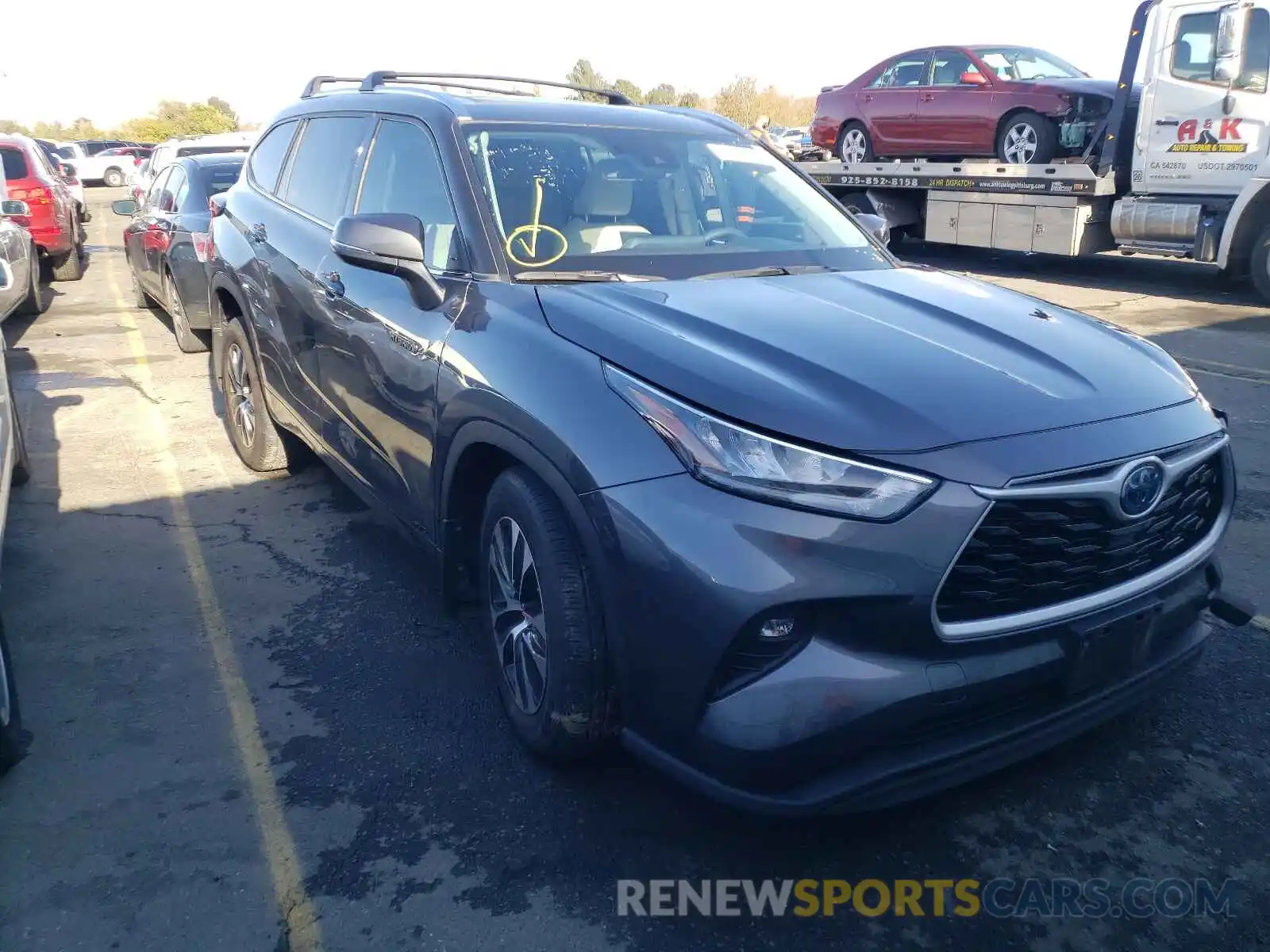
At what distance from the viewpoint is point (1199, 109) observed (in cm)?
1065

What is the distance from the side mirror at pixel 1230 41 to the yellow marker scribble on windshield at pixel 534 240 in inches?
369

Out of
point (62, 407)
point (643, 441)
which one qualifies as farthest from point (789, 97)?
point (643, 441)

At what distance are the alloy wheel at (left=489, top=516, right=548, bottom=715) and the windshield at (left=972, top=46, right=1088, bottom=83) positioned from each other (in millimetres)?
11642

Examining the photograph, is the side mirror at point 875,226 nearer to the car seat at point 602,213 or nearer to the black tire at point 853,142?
the car seat at point 602,213

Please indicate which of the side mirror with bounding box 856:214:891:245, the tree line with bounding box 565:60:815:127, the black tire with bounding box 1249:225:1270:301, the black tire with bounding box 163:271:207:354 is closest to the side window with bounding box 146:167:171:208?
the black tire with bounding box 163:271:207:354

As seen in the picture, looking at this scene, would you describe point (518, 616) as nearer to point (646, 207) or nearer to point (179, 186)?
point (646, 207)

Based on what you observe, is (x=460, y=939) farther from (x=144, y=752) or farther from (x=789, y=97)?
(x=789, y=97)

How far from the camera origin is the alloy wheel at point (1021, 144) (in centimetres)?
1255

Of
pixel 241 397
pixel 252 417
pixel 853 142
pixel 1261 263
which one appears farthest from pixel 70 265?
pixel 1261 263

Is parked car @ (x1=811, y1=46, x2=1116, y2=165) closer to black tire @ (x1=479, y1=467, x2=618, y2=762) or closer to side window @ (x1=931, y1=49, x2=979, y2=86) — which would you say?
side window @ (x1=931, y1=49, x2=979, y2=86)

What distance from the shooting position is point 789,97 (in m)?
65.6

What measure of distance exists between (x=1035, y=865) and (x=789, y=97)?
224 feet

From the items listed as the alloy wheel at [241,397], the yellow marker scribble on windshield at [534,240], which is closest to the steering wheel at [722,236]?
the yellow marker scribble on windshield at [534,240]

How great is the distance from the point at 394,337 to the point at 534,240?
1.90ft
